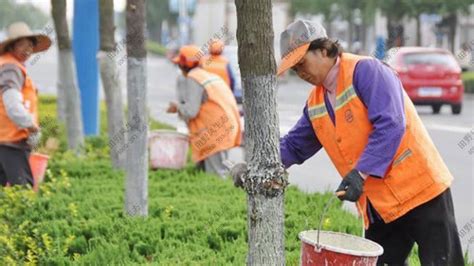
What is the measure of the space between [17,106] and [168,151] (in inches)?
108

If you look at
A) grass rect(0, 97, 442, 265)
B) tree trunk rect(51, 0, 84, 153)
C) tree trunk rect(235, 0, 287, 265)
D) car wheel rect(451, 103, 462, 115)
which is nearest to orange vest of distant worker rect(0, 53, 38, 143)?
→ grass rect(0, 97, 442, 265)

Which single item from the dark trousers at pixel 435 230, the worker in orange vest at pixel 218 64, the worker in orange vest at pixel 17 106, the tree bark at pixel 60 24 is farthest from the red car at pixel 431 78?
the dark trousers at pixel 435 230

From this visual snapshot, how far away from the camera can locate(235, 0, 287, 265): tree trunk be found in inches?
173

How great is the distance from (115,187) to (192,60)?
2.03 metres

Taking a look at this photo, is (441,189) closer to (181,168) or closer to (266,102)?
(266,102)

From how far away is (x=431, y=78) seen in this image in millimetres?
22766

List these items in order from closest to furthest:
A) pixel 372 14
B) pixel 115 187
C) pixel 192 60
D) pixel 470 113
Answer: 1. pixel 115 187
2. pixel 192 60
3. pixel 470 113
4. pixel 372 14

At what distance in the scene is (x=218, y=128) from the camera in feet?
34.6

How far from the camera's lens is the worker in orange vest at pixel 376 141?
448 cm

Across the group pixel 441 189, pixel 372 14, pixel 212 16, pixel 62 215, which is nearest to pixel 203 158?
pixel 62 215

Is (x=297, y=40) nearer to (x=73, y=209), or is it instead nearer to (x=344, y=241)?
(x=344, y=241)

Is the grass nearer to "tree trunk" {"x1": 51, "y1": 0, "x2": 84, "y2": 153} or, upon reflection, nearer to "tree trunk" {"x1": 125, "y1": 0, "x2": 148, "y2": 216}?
"tree trunk" {"x1": 125, "y1": 0, "x2": 148, "y2": 216}

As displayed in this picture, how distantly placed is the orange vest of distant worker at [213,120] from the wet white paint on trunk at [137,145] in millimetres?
2808

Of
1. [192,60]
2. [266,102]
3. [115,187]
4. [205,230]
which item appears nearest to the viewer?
[266,102]
